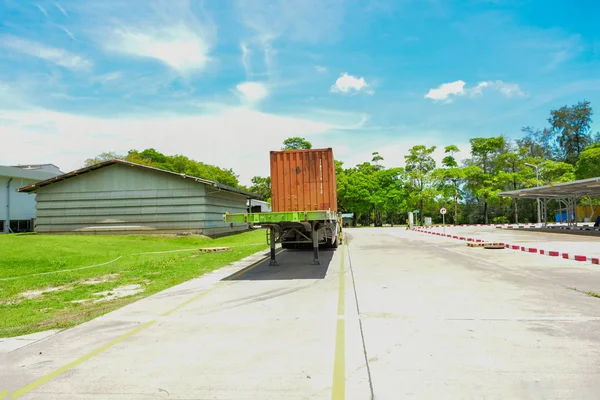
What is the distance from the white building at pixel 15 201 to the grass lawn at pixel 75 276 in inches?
692

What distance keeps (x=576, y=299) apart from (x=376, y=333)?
15.4ft

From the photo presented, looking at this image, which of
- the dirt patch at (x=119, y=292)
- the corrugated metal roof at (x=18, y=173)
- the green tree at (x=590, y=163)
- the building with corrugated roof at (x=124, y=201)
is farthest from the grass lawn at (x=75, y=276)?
the green tree at (x=590, y=163)

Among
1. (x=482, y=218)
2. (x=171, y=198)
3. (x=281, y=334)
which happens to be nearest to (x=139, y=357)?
(x=281, y=334)

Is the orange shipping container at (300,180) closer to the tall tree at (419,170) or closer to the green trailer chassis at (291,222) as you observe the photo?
the green trailer chassis at (291,222)

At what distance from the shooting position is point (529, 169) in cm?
5672

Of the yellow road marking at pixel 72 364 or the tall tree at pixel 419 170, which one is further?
the tall tree at pixel 419 170

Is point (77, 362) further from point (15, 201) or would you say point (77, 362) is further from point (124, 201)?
point (15, 201)

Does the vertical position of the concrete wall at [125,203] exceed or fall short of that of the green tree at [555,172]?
it falls short

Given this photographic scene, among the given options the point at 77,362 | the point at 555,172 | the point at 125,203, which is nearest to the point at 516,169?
the point at 555,172

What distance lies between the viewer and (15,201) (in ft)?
110

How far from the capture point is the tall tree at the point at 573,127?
6969 centimetres

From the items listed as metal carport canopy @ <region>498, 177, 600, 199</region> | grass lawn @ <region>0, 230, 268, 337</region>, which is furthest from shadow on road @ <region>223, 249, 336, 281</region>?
metal carport canopy @ <region>498, 177, 600, 199</region>

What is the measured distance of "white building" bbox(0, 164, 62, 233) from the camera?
32.3 m

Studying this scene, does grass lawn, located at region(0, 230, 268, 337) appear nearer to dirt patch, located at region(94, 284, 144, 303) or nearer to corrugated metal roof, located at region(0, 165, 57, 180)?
dirt patch, located at region(94, 284, 144, 303)
